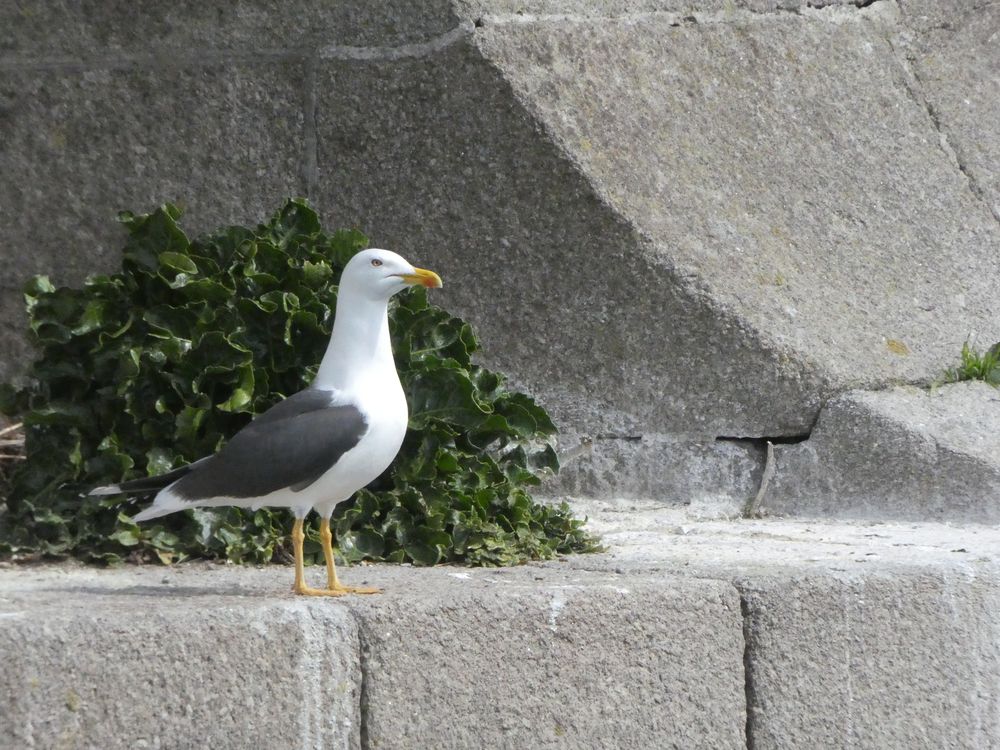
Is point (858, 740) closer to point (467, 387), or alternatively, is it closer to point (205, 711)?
point (467, 387)

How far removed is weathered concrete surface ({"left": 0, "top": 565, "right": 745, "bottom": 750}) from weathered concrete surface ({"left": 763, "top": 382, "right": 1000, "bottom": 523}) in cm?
131

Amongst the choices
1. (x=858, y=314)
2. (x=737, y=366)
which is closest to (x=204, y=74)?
(x=737, y=366)

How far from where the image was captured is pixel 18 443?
4.23 metres

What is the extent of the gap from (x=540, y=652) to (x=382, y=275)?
39.5 inches

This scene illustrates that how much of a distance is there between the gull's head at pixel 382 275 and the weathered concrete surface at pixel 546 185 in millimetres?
1487

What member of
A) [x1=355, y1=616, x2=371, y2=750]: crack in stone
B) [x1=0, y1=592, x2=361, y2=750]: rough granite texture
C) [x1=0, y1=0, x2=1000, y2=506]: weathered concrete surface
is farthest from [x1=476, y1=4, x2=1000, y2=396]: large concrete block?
[x1=0, y1=592, x2=361, y2=750]: rough granite texture

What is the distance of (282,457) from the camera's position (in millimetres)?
3326

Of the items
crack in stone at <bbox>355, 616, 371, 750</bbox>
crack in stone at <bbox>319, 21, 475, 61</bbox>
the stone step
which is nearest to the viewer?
the stone step

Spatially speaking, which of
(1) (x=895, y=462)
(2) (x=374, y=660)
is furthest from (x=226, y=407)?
(1) (x=895, y=462)

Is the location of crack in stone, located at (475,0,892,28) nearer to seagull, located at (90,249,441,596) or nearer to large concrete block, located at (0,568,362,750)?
seagull, located at (90,249,441,596)

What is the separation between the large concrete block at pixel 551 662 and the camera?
314 cm

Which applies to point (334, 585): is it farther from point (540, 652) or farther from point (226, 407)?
point (226, 407)

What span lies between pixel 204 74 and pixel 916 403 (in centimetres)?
283

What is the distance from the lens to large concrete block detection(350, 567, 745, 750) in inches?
124
